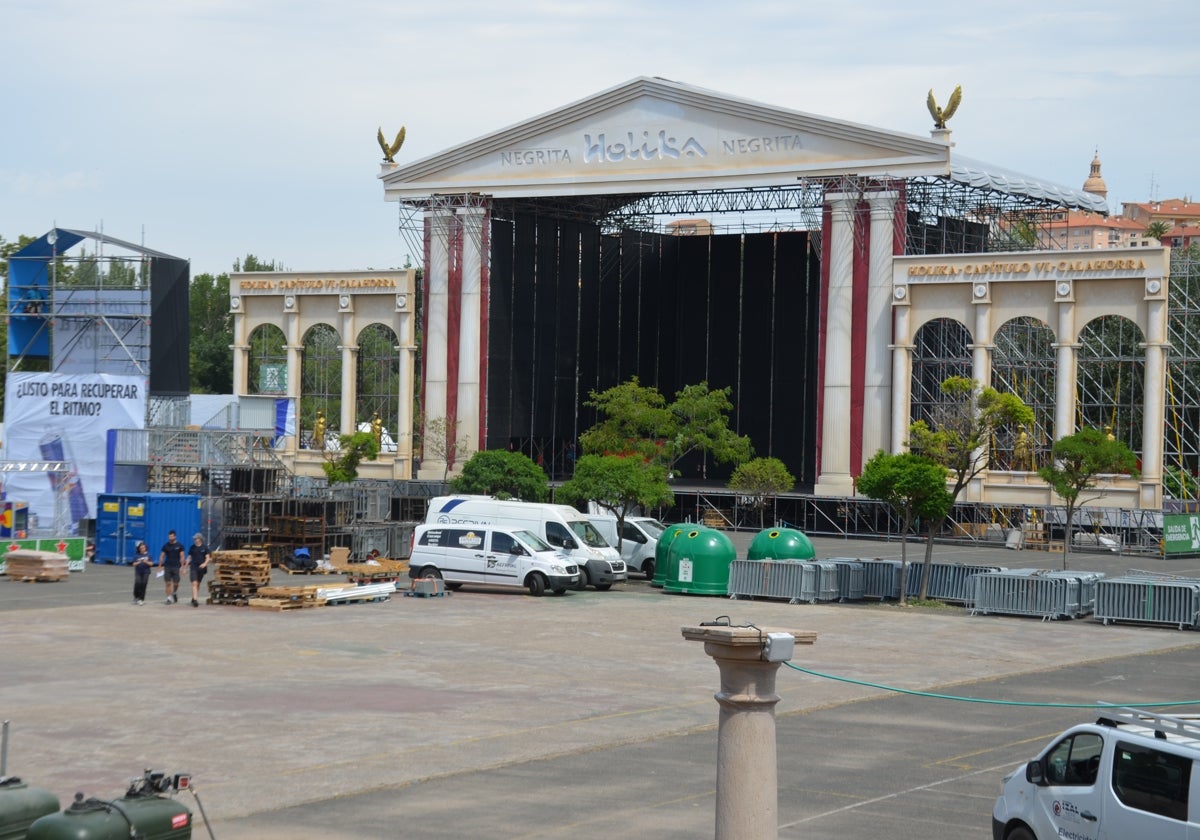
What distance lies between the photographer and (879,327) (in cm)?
5719

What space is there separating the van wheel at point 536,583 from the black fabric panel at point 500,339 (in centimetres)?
2743

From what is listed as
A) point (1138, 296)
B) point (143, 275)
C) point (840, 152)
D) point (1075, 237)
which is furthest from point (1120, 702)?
point (1075, 237)

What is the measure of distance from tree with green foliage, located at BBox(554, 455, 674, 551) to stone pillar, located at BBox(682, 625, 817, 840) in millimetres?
33091

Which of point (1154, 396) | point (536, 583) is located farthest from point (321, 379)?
point (536, 583)

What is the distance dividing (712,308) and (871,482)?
37.0 meters

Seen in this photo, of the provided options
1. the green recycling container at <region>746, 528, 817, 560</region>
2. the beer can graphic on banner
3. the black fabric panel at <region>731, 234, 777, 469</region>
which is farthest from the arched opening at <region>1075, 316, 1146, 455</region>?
the beer can graphic on banner

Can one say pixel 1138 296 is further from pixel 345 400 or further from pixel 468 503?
pixel 345 400

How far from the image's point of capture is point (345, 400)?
66188 mm

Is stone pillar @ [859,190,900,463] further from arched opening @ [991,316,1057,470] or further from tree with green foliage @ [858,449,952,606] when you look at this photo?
tree with green foliage @ [858,449,952,606]

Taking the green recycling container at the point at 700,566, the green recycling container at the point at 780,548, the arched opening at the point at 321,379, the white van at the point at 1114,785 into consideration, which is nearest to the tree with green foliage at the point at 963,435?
the green recycling container at the point at 780,548

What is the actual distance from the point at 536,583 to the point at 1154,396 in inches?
1046

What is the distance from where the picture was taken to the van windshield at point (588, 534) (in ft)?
129

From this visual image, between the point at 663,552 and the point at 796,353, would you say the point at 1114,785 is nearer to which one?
the point at 663,552

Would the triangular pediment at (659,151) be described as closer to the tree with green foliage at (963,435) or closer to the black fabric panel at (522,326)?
the black fabric panel at (522,326)
